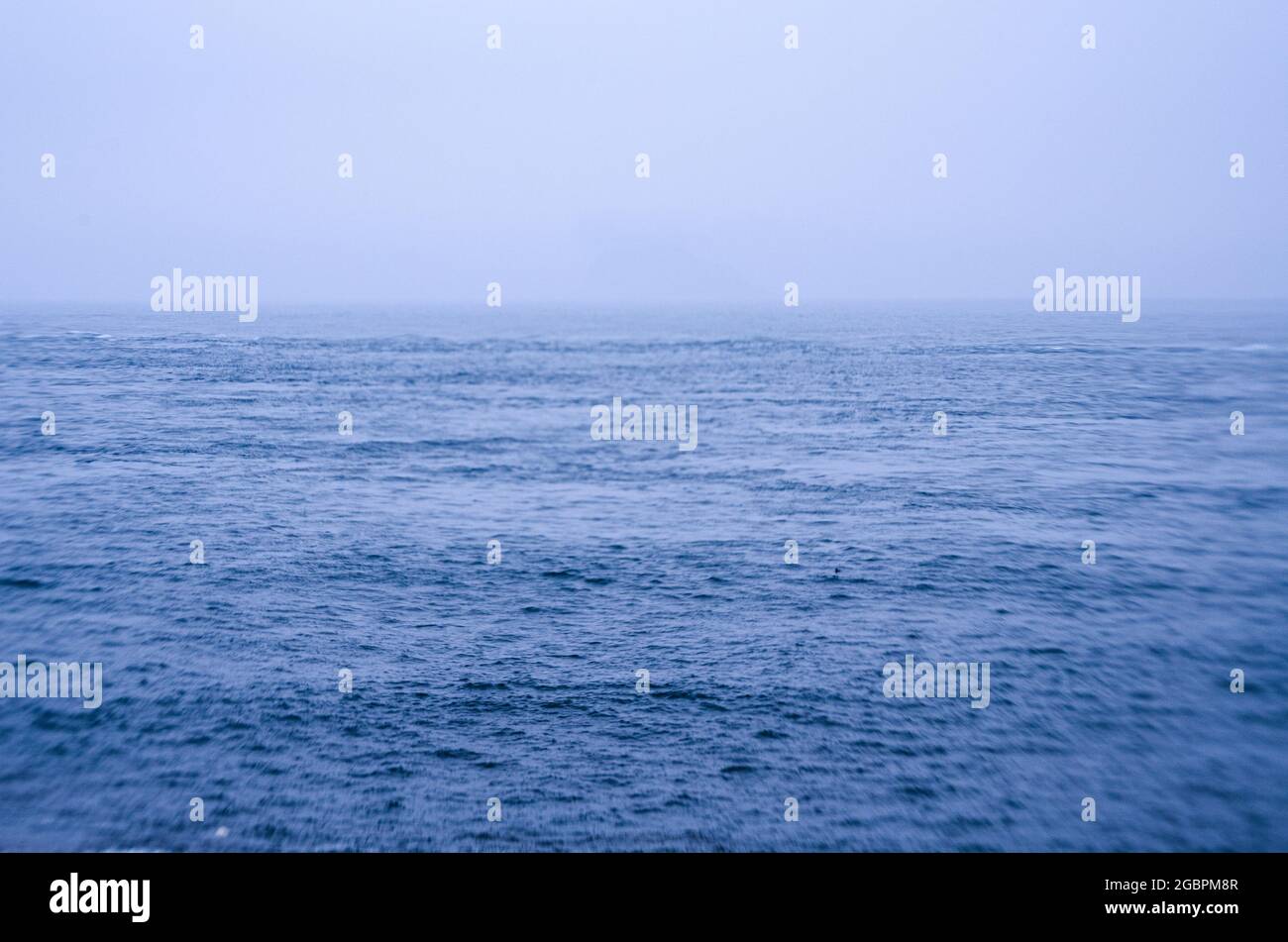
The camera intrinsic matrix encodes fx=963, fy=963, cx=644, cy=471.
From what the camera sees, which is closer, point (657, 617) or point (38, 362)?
point (657, 617)

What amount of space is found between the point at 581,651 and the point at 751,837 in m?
10.3

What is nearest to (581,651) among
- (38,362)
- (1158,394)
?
(1158,394)

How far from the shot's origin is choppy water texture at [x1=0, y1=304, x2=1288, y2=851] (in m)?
21.4

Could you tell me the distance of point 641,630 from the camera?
102 ft

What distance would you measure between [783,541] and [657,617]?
10987 millimetres

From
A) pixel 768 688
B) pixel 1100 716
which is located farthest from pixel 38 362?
pixel 1100 716

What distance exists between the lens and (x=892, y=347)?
Answer: 14162cm

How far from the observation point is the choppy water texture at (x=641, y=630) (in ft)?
70.3

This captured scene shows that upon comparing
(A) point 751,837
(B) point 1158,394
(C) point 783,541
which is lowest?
(A) point 751,837
